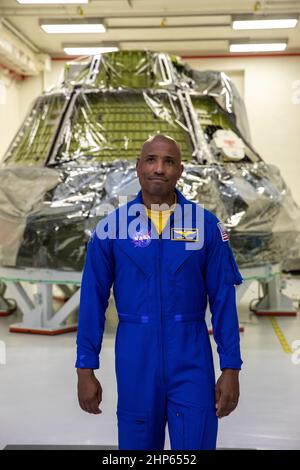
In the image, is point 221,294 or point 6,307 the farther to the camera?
point 6,307

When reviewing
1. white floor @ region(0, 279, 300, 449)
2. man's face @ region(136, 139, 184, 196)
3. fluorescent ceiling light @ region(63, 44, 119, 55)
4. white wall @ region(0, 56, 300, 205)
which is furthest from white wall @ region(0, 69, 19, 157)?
man's face @ region(136, 139, 184, 196)

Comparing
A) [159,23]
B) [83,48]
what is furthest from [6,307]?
[159,23]

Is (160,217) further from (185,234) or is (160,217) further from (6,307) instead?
(6,307)

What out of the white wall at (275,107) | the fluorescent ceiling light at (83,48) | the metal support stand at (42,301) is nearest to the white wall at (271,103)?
the white wall at (275,107)

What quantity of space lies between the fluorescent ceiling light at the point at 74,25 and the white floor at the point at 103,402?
6.44m

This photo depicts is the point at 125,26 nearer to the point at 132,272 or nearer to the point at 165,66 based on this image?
the point at 165,66

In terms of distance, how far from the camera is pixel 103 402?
490 centimetres

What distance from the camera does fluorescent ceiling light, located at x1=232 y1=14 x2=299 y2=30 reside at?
452 inches

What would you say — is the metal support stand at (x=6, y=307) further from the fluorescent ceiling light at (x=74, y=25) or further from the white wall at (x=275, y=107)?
the white wall at (x=275, y=107)

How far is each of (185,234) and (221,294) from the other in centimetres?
26

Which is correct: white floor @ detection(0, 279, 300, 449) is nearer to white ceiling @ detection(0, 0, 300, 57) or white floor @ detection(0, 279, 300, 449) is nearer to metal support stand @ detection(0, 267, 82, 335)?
metal support stand @ detection(0, 267, 82, 335)

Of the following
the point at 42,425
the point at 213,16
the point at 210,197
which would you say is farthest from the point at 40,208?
the point at 213,16

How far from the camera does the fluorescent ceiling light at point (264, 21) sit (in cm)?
1148

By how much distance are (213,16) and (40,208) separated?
7.46m
